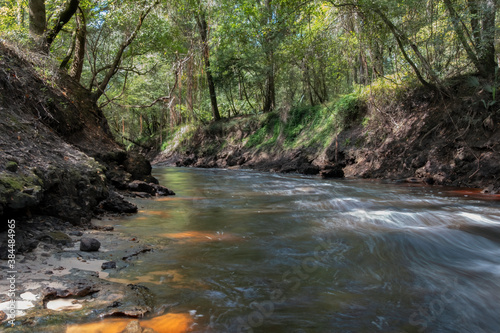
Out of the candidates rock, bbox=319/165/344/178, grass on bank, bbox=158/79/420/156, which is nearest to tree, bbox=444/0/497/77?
grass on bank, bbox=158/79/420/156

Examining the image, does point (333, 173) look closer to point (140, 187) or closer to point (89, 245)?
point (140, 187)

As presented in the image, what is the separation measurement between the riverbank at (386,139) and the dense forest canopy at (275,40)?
Result: 0.71 meters

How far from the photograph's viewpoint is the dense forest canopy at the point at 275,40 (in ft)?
33.9

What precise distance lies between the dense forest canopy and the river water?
6136 millimetres

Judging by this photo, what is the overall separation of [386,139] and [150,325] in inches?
531

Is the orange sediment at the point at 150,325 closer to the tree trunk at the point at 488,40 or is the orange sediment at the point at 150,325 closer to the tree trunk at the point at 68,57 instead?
the tree trunk at the point at 488,40

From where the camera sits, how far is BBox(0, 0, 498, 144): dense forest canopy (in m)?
10.3

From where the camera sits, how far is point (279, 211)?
697 cm

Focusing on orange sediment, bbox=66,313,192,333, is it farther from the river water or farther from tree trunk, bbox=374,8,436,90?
tree trunk, bbox=374,8,436,90

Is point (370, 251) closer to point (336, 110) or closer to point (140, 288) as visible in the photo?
point (140, 288)

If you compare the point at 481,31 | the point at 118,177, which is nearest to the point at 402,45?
the point at 481,31

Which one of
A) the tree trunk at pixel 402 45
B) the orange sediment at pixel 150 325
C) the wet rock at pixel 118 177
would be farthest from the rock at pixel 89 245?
the tree trunk at pixel 402 45

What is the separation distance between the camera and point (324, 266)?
146 inches

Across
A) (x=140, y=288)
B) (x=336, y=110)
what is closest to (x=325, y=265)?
(x=140, y=288)
